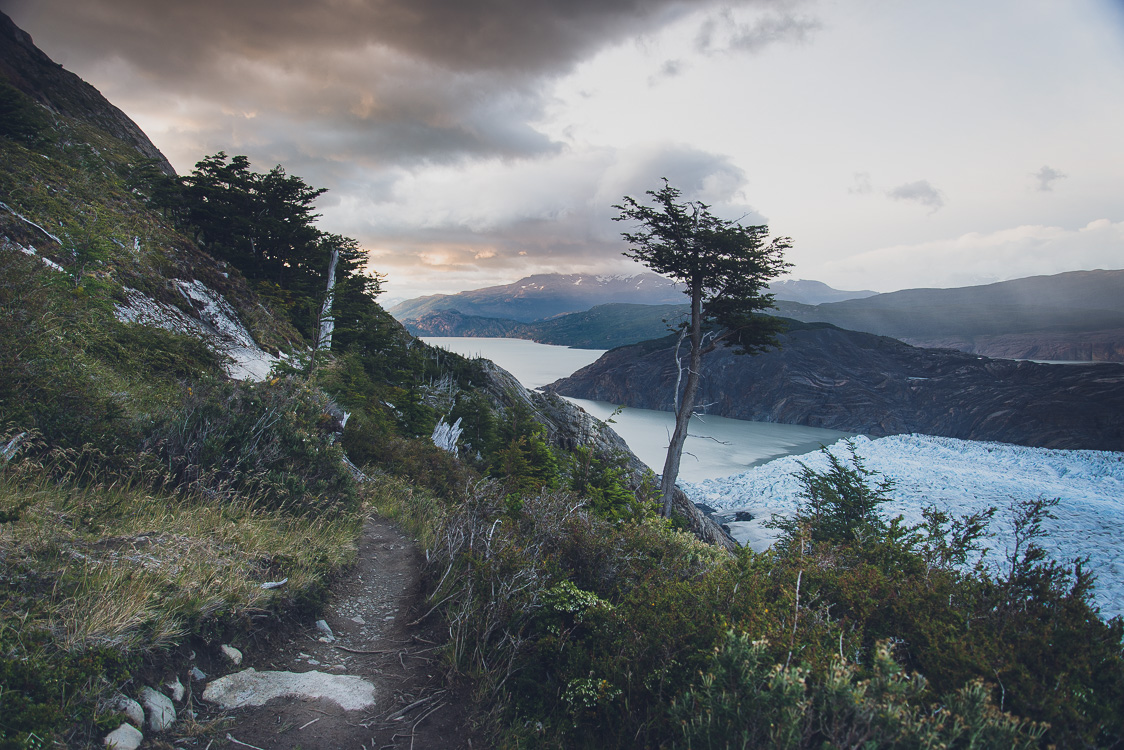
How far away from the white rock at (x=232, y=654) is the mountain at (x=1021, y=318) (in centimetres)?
7669

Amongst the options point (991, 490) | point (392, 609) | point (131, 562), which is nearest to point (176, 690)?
point (131, 562)

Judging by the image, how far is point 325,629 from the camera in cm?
368

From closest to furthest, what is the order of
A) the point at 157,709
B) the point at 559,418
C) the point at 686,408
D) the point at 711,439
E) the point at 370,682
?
the point at 157,709 → the point at 370,682 → the point at 686,408 → the point at 559,418 → the point at 711,439

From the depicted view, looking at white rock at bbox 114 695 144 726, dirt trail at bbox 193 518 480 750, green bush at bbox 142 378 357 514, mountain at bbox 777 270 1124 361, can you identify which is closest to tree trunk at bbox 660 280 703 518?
green bush at bbox 142 378 357 514

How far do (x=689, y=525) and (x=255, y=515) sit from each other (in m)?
15.7

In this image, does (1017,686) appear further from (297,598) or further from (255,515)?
(255,515)

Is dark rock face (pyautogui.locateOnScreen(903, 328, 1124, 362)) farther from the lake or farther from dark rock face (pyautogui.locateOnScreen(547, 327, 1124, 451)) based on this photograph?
the lake

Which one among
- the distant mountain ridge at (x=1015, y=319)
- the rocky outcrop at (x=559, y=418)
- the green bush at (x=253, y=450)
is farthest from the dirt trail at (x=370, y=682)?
the distant mountain ridge at (x=1015, y=319)

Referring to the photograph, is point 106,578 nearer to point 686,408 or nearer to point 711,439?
point 686,408

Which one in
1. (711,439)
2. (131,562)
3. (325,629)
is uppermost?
(131,562)

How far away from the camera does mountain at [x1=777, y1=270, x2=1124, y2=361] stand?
287 ft

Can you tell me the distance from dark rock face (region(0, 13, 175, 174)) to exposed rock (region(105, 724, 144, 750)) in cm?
3816

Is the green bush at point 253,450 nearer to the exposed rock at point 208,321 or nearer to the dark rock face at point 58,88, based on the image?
the exposed rock at point 208,321

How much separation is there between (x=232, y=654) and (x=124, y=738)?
0.85m
